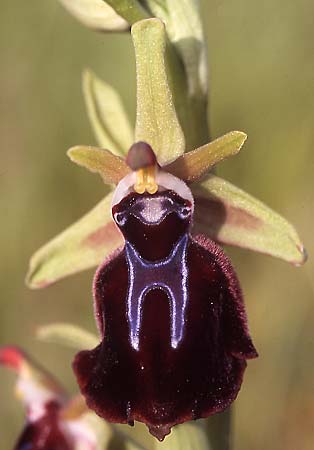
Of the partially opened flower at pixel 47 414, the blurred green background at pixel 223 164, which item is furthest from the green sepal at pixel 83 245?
the blurred green background at pixel 223 164

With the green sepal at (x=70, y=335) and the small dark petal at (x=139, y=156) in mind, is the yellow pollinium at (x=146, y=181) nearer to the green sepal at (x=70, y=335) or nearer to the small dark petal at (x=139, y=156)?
the small dark petal at (x=139, y=156)

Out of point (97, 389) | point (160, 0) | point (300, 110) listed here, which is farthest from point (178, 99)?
point (300, 110)

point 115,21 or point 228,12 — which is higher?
point 115,21

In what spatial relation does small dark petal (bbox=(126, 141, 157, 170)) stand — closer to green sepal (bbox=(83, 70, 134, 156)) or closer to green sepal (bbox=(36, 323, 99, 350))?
green sepal (bbox=(83, 70, 134, 156))

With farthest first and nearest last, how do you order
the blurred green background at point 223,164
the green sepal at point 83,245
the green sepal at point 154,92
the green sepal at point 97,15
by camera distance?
the blurred green background at point 223,164
the green sepal at point 97,15
the green sepal at point 83,245
the green sepal at point 154,92

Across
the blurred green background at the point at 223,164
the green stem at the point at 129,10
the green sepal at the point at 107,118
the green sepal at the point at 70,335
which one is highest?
the green stem at the point at 129,10

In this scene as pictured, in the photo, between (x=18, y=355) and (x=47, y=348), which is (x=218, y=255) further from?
(x=47, y=348)

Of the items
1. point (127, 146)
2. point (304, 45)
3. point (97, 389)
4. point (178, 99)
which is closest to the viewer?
point (97, 389)

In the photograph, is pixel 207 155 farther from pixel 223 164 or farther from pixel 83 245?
pixel 223 164
